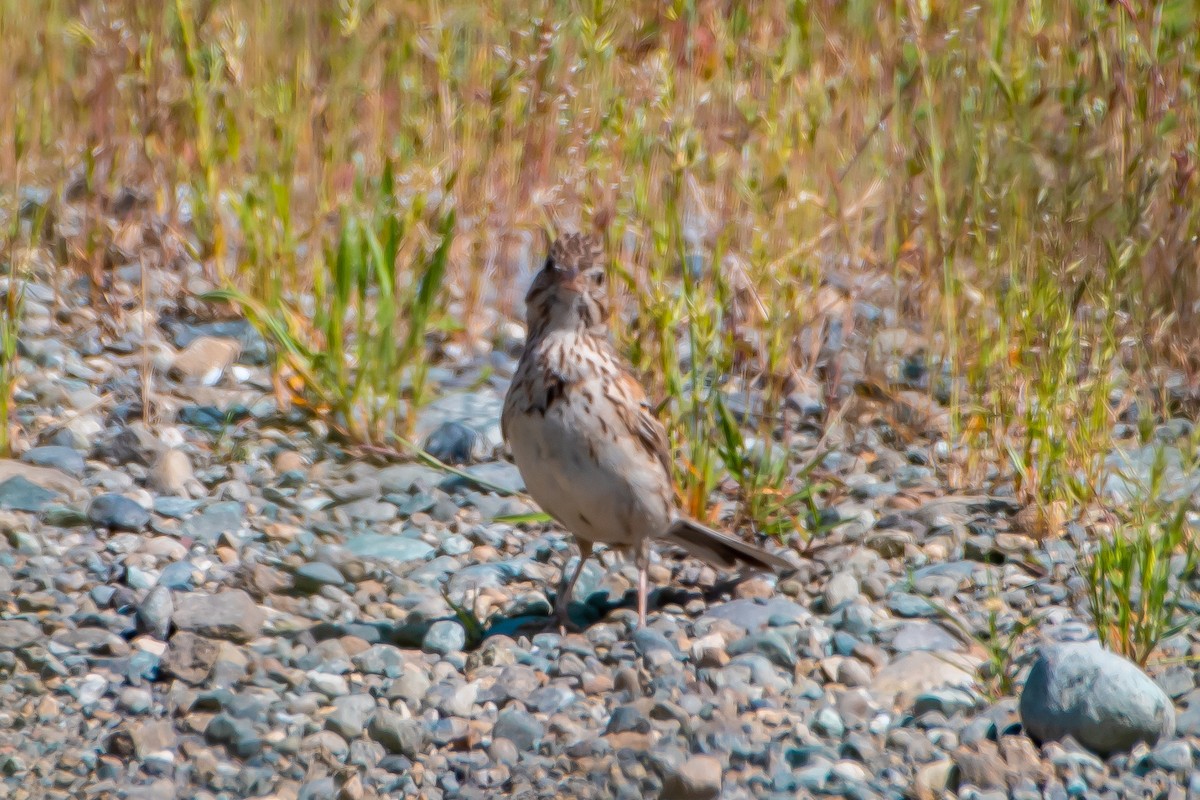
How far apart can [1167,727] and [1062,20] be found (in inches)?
154

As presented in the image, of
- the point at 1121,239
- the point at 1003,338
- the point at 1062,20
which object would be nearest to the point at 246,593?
the point at 1003,338

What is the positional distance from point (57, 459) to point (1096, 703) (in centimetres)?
337

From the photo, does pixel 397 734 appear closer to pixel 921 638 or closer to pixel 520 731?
pixel 520 731

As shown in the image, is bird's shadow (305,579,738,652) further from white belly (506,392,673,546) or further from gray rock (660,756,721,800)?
gray rock (660,756,721,800)

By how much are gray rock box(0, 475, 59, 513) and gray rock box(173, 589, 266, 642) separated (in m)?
0.83

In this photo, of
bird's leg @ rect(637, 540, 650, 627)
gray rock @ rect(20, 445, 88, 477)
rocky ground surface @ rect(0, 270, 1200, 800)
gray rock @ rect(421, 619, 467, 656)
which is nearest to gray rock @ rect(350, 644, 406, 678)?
rocky ground surface @ rect(0, 270, 1200, 800)

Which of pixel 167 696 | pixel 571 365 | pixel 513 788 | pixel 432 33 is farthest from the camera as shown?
pixel 432 33

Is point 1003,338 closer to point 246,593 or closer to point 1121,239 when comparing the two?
point 1121,239

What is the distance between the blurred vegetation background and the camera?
4.95 m

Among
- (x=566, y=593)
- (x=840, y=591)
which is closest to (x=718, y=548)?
(x=840, y=591)

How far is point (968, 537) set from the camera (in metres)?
4.69

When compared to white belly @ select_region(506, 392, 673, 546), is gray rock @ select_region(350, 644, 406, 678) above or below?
below

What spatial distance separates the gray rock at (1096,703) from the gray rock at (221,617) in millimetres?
2000

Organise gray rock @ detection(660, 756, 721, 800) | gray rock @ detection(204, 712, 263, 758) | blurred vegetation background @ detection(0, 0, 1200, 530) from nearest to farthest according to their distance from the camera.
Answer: gray rock @ detection(660, 756, 721, 800) < gray rock @ detection(204, 712, 263, 758) < blurred vegetation background @ detection(0, 0, 1200, 530)
